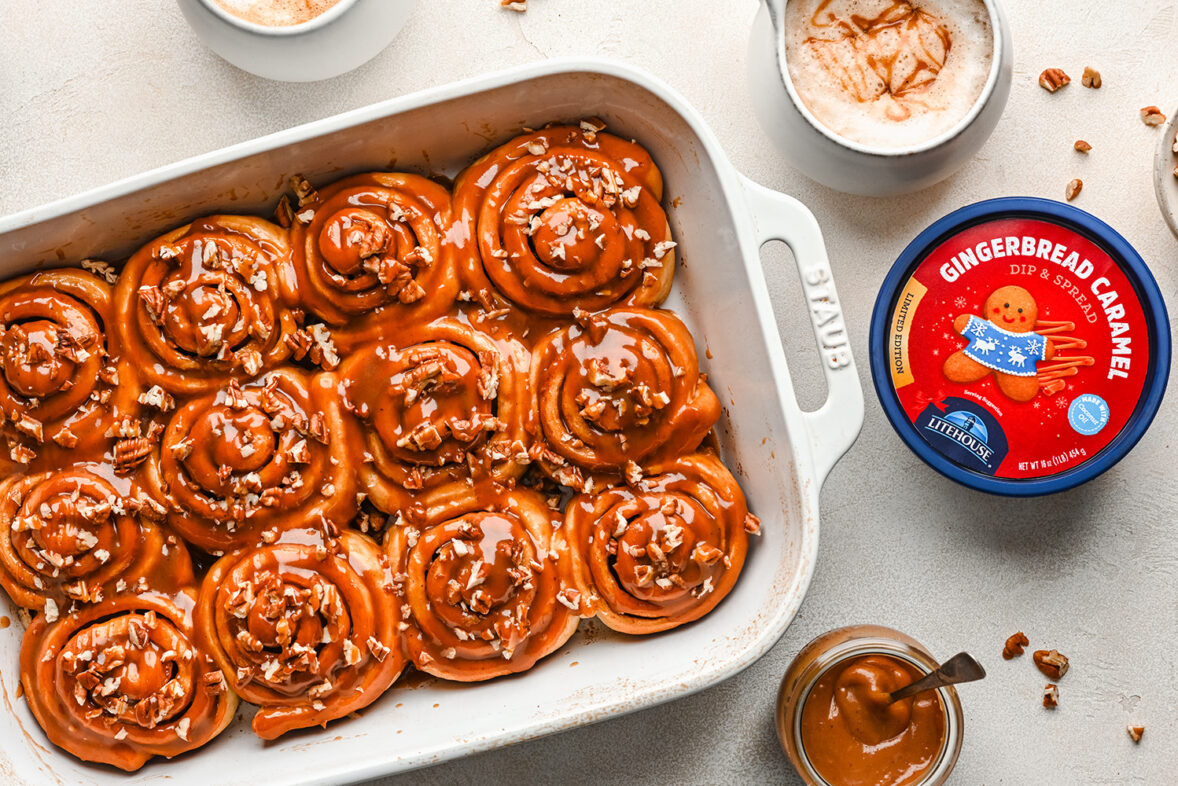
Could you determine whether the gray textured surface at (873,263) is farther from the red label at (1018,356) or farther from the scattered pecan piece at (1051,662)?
the red label at (1018,356)

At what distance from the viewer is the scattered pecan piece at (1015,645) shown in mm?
2117

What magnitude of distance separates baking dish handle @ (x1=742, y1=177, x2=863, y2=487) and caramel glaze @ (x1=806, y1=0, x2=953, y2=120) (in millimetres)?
370

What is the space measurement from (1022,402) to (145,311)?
1779mm

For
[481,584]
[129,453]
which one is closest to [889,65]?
[481,584]

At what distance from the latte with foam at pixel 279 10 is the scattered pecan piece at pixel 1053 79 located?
1.55m

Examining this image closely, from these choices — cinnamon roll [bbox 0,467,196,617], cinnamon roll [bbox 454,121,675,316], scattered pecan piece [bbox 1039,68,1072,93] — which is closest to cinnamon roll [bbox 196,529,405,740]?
cinnamon roll [bbox 0,467,196,617]

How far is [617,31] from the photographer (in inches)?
83.1

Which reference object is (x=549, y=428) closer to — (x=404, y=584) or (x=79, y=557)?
(x=404, y=584)

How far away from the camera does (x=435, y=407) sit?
6.11 ft

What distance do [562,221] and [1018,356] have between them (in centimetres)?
98

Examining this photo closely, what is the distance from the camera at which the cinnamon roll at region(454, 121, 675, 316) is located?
1862 mm

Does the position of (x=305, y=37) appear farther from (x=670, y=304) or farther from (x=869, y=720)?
(x=869, y=720)

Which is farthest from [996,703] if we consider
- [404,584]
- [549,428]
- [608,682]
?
[404,584]

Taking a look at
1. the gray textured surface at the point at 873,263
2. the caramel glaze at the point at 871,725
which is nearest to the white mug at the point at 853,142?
the gray textured surface at the point at 873,263
